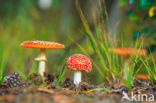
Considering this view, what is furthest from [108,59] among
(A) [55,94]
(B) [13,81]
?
(B) [13,81]

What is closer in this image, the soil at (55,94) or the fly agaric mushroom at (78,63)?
the soil at (55,94)

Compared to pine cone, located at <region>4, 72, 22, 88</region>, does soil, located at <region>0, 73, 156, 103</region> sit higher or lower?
lower

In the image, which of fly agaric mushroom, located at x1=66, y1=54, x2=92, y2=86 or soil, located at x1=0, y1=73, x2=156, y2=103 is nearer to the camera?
soil, located at x1=0, y1=73, x2=156, y2=103

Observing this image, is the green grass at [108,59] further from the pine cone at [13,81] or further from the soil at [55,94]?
the pine cone at [13,81]

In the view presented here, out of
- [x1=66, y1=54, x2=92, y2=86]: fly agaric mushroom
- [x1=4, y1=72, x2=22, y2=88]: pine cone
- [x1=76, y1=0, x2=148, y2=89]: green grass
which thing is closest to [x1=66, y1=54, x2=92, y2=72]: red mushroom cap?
[x1=66, y1=54, x2=92, y2=86]: fly agaric mushroom

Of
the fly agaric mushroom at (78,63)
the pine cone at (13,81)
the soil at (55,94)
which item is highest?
the fly agaric mushroom at (78,63)

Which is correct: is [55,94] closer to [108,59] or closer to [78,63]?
[78,63]

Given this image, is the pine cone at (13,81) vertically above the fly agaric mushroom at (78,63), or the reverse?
the fly agaric mushroom at (78,63)

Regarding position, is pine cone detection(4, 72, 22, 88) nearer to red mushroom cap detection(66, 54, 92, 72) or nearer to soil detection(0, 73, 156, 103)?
soil detection(0, 73, 156, 103)

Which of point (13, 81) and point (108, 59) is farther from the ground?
point (108, 59)

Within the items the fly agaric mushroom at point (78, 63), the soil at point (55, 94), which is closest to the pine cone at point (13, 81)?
the soil at point (55, 94)

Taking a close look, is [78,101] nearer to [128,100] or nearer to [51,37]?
[128,100]

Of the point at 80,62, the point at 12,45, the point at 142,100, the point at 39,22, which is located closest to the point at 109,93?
the point at 142,100
